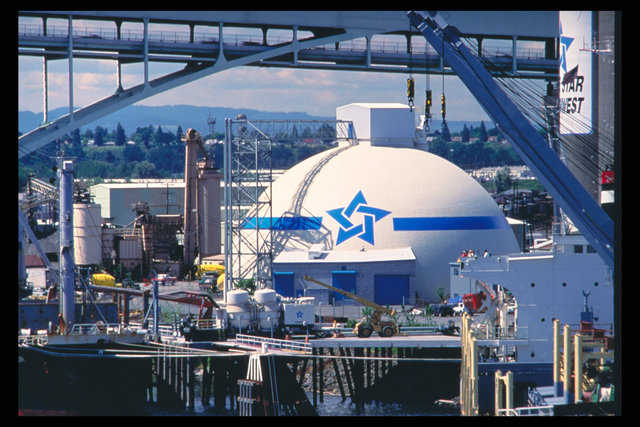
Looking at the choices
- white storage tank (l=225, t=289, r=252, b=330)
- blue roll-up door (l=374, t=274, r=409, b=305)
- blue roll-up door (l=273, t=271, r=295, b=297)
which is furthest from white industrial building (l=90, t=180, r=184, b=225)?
white storage tank (l=225, t=289, r=252, b=330)

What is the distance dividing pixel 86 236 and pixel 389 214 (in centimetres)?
1947

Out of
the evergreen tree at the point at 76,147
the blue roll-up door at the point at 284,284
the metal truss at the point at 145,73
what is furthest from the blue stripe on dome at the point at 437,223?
the evergreen tree at the point at 76,147

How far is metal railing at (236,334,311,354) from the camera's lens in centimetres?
4184

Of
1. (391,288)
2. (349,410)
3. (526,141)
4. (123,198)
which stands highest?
(526,141)

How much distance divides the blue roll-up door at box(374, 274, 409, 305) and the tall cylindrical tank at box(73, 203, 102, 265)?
63.6 feet

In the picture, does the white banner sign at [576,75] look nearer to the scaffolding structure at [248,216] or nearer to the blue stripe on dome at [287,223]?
the scaffolding structure at [248,216]

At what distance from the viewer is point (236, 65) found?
57969 millimetres

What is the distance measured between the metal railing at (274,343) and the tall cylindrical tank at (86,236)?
23.7 meters

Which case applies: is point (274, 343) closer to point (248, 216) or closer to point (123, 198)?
point (248, 216)

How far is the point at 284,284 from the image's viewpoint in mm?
54906

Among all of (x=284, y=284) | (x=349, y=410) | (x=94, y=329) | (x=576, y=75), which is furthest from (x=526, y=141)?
(x=284, y=284)

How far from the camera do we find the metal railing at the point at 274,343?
41.8 metres

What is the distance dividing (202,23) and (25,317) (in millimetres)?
20109
